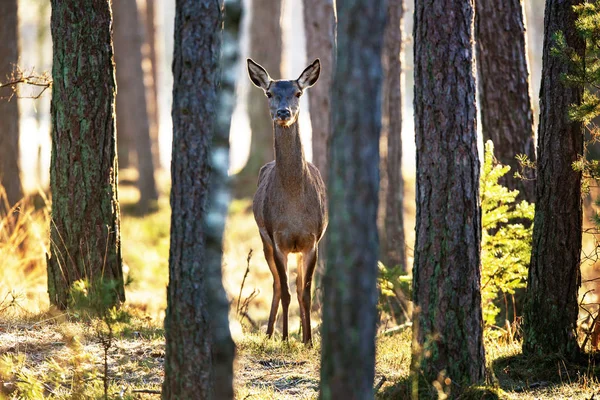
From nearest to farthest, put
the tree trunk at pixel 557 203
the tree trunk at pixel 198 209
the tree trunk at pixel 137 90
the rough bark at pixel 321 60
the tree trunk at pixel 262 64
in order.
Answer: the tree trunk at pixel 198 209
the tree trunk at pixel 557 203
the rough bark at pixel 321 60
the tree trunk at pixel 137 90
the tree trunk at pixel 262 64

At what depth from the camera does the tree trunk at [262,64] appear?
75.4 feet

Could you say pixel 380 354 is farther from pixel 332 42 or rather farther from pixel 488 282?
pixel 332 42

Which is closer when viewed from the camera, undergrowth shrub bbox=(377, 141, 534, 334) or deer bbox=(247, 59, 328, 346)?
undergrowth shrub bbox=(377, 141, 534, 334)

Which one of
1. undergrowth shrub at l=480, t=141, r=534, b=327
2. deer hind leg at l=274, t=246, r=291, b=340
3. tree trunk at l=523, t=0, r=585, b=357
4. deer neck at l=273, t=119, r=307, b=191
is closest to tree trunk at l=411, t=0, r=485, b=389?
tree trunk at l=523, t=0, r=585, b=357

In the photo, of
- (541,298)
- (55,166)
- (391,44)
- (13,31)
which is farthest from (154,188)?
(541,298)

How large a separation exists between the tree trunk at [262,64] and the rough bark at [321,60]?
31.9 ft

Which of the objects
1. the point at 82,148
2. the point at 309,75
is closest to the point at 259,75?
the point at 309,75

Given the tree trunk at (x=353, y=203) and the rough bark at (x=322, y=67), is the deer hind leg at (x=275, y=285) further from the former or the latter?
the tree trunk at (x=353, y=203)

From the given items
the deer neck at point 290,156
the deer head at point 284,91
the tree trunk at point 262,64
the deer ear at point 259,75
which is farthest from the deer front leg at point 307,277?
the tree trunk at point 262,64

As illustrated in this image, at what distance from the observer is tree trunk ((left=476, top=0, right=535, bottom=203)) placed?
9328 millimetres

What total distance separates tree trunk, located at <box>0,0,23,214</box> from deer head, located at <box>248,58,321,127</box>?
16.1 feet

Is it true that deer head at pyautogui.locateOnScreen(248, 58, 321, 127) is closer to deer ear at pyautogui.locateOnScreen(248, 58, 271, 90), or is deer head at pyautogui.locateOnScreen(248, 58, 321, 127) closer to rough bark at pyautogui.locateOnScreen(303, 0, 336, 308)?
deer ear at pyautogui.locateOnScreen(248, 58, 271, 90)

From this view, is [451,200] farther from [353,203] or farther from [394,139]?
[394,139]

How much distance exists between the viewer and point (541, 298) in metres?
7.16
